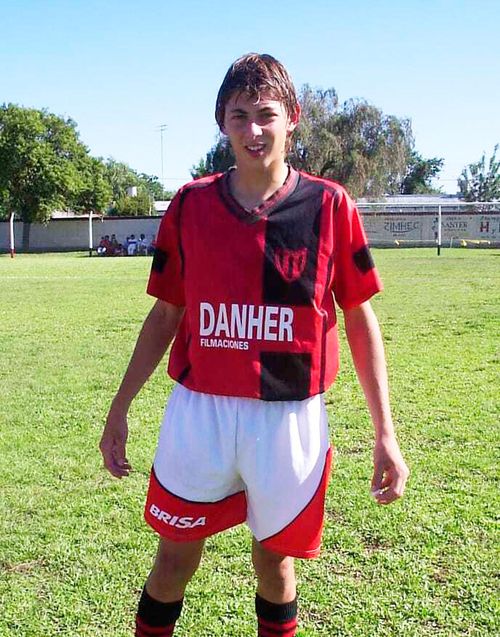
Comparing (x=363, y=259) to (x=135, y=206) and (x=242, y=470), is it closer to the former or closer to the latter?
(x=242, y=470)

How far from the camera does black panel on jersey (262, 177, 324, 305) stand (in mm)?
1892

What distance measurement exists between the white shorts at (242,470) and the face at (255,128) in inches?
25.6

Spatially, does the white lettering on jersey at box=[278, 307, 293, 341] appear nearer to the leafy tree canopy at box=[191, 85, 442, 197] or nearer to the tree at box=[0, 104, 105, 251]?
the leafy tree canopy at box=[191, 85, 442, 197]

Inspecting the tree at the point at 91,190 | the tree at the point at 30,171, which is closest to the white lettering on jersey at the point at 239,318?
the tree at the point at 30,171

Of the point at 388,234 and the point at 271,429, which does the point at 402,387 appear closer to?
the point at 271,429

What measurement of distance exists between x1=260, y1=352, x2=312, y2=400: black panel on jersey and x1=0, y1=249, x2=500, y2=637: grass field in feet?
4.04

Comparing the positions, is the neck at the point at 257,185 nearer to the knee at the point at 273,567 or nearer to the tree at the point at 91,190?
the knee at the point at 273,567

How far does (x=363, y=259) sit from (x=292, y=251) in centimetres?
23

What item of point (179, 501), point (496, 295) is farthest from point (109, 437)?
point (496, 295)

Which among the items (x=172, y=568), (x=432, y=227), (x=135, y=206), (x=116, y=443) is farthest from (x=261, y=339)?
(x=135, y=206)

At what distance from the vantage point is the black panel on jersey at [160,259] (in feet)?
6.91

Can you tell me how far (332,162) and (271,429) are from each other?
145ft

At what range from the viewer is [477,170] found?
213 ft

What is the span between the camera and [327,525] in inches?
141
